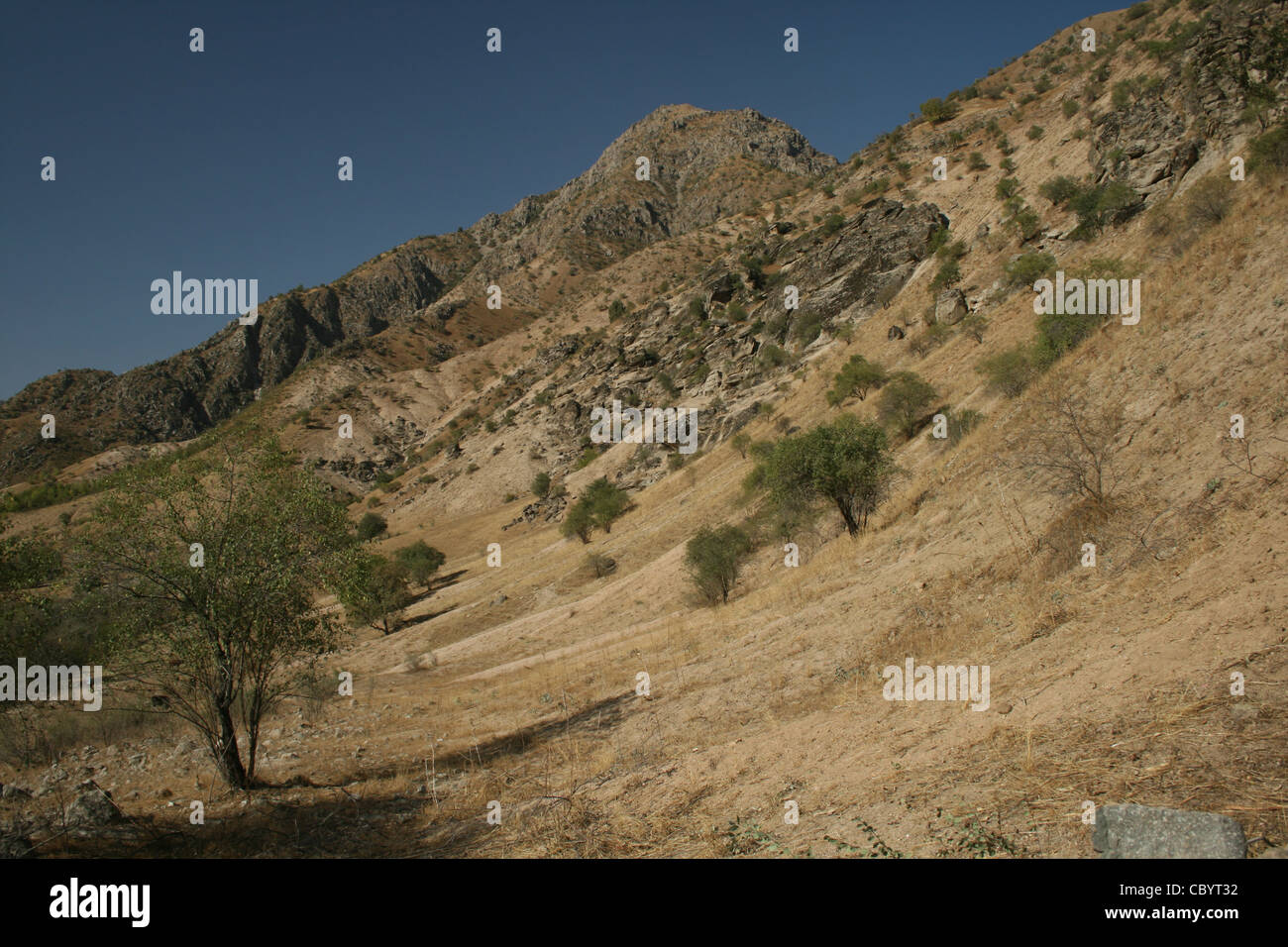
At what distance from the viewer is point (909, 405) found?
25453 mm

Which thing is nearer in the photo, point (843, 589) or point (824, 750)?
point (824, 750)

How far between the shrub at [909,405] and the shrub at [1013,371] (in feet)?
11.0

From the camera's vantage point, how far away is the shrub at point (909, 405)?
25.3 meters

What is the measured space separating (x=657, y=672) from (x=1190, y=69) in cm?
3524

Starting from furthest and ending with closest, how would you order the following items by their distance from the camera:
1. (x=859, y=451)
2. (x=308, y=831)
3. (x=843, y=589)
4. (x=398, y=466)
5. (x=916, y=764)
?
1. (x=398, y=466)
2. (x=859, y=451)
3. (x=843, y=589)
4. (x=308, y=831)
5. (x=916, y=764)

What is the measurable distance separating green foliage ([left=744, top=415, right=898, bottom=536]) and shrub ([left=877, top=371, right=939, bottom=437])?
16.2 feet

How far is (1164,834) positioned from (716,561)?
17372mm

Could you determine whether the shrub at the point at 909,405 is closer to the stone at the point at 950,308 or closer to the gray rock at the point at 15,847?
the stone at the point at 950,308

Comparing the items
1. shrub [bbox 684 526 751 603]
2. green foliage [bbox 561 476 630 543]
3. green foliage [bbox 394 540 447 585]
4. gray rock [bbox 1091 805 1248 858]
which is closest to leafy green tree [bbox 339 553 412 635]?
green foliage [bbox 394 540 447 585]

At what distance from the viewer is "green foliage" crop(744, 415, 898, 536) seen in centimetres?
1945

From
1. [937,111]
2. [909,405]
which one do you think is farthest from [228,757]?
[937,111]
